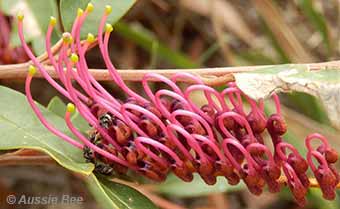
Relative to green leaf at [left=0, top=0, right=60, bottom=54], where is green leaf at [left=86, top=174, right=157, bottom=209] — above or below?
below

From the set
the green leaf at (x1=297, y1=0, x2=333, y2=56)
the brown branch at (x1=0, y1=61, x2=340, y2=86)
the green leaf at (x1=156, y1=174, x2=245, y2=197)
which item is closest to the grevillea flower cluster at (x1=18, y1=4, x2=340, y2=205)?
the brown branch at (x1=0, y1=61, x2=340, y2=86)

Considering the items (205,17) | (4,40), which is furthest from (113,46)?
(4,40)

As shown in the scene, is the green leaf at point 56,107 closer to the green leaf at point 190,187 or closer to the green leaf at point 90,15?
the green leaf at point 90,15

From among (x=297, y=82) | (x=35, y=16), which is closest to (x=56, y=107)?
(x=35, y=16)

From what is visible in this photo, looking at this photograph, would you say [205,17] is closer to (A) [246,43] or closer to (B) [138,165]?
(A) [246,43]

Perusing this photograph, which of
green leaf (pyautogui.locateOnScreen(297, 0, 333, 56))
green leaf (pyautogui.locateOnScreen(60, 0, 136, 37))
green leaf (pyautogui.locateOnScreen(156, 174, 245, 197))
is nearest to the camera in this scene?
green leaf (pyautogui.locateOnScreen(60, 0, 136, 37))

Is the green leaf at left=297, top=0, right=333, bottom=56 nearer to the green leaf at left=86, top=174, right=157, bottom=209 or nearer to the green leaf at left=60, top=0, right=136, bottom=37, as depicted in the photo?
the green leaf at left=60, top=0, right=136, bottom=37

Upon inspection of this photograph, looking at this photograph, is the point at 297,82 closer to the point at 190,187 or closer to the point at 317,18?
the point at 190,187

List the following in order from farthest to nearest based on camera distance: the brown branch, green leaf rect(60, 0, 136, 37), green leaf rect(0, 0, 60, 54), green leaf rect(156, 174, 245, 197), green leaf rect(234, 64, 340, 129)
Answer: green leaf rect(156, 174, 245, 197) < green leaf rect(0, 0, 60, 54) < green leaf rect(60, 0, 136, 37) < the brown branch < green leaf rect(234, 64, 340, 129)
